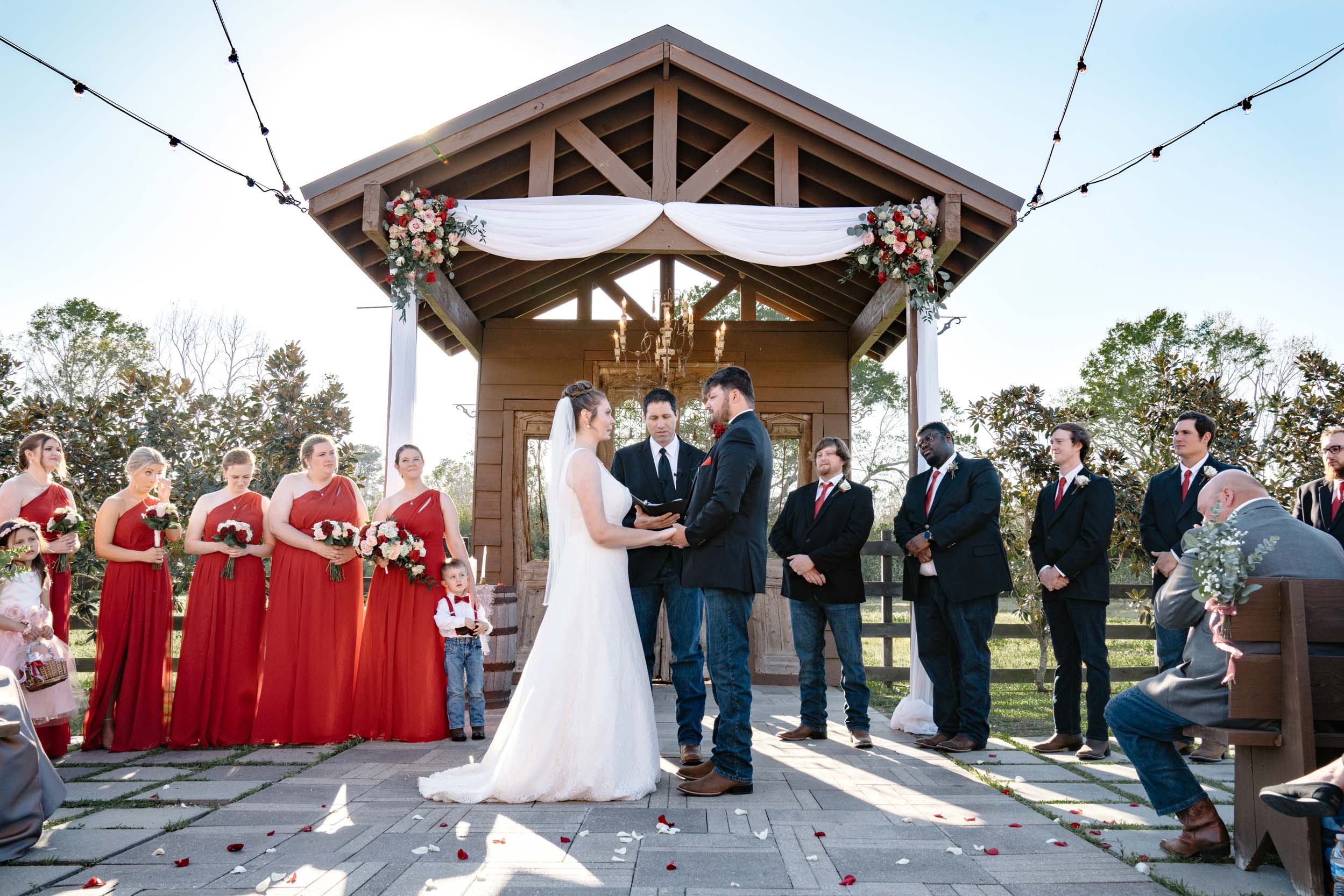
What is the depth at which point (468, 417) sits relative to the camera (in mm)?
9688

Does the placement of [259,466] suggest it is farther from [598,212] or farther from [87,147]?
[87,147]

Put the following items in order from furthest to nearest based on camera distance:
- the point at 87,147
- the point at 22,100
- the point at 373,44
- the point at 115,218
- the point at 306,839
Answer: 1. the point at 115,218
2. the point at 87,147
3. the point at 22,100
4. the point at 373,44
5. the point at 306,839

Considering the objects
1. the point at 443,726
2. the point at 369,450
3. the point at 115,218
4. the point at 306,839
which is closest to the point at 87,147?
the point at 115,218

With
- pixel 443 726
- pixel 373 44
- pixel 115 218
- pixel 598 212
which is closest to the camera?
pixel 443 726

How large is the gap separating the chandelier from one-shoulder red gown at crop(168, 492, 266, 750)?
4.08 m

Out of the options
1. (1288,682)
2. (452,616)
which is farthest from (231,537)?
(1288,682)

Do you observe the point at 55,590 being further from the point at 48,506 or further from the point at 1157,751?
the point at 1157,751

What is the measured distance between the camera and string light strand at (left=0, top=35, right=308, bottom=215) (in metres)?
4.61

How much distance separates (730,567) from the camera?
3.98 metres

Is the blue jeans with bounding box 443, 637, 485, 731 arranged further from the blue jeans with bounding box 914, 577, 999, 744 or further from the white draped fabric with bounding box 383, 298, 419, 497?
the blue jeans with bounding box 914, 577, 999, 744

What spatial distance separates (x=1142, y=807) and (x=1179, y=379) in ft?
18.9

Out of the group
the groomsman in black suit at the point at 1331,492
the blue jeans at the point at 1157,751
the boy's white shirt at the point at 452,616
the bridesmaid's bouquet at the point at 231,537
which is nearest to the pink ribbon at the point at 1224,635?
the blue jeans at the point at 1157,751

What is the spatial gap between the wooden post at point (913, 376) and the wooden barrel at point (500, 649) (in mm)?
3164

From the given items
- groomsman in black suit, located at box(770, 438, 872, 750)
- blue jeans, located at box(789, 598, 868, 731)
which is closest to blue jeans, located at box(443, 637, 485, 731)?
groomsman in black suit, located at box(770, 438, 872, 750)
